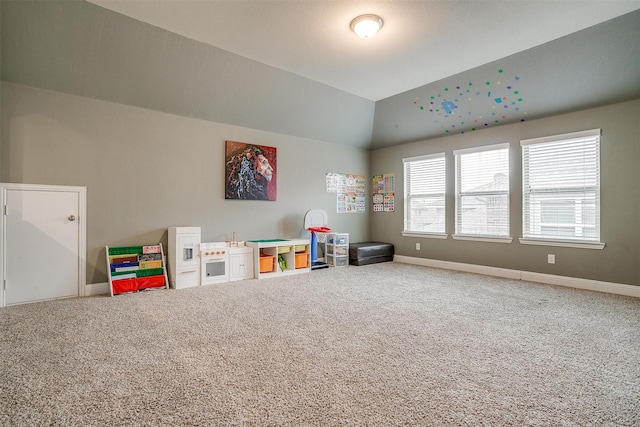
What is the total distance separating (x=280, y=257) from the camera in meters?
5.40

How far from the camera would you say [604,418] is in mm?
1592

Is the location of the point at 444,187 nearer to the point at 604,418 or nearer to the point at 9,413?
the point at 604,418

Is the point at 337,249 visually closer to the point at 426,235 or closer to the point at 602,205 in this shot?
the point at 426,235

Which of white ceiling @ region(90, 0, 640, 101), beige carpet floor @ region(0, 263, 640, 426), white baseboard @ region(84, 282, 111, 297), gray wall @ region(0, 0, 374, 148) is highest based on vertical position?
white ceiling @ region(90, 0, 640, 101)

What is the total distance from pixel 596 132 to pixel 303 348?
4650 millimetres

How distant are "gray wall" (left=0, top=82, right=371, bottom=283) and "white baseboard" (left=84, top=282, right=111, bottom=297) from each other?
8 centimetres

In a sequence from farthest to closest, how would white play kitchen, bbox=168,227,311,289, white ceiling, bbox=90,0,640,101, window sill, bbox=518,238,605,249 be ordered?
white play kitchen, bbox=168,227,311,289, window sill, bbox=518,238,605,249, white ceiling, bbox=90,0,640,101

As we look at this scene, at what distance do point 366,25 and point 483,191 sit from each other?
3.48 metres

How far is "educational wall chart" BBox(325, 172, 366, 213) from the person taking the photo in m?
6.46

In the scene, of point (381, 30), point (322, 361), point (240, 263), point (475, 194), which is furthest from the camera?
point (475, 194)

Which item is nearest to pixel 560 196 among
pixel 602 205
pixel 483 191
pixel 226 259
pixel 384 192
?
pixel 602 205

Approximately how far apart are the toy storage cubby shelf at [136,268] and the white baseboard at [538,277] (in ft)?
14.5

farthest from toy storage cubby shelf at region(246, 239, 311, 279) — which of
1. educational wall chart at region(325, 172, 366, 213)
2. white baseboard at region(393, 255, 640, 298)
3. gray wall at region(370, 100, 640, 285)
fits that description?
gray wall at region(370, 100, 640, 285)

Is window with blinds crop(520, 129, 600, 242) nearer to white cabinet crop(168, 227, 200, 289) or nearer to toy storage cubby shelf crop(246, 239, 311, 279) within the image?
toy storage cubby shelf crop(246, 239, 311, 279)
